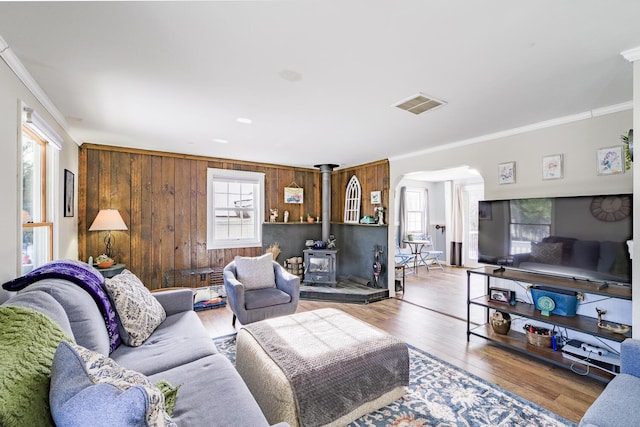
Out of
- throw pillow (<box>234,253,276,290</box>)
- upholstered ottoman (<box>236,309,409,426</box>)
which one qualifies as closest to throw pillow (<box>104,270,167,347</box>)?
upholstered ottoman (<box>236,309,409,426</box>)

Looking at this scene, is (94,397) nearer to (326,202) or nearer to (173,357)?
(173,357)

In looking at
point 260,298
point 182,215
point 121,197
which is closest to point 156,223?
point 182,215

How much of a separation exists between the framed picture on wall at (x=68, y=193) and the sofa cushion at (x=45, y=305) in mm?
2303

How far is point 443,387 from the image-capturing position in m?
2.19

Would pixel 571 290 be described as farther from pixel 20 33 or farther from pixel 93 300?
pixel 20 33

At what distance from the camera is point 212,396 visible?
53.9 inches

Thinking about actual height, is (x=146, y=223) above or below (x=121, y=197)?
below

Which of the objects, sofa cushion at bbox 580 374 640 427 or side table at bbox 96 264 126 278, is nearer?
sofa cushion at bbox 580 374 640 427

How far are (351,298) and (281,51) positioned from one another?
12.1ft

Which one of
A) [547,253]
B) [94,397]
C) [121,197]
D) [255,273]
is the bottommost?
[255,273]

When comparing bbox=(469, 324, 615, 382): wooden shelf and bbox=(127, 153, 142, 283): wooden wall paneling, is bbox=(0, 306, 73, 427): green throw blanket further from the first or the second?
bbox=(127, 153, 142, 283): wooden wall paneling

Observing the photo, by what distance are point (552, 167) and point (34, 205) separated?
5066 millimetres

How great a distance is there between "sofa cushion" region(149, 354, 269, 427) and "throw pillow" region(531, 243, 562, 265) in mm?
2855

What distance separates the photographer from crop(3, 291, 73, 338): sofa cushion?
1.25 m
